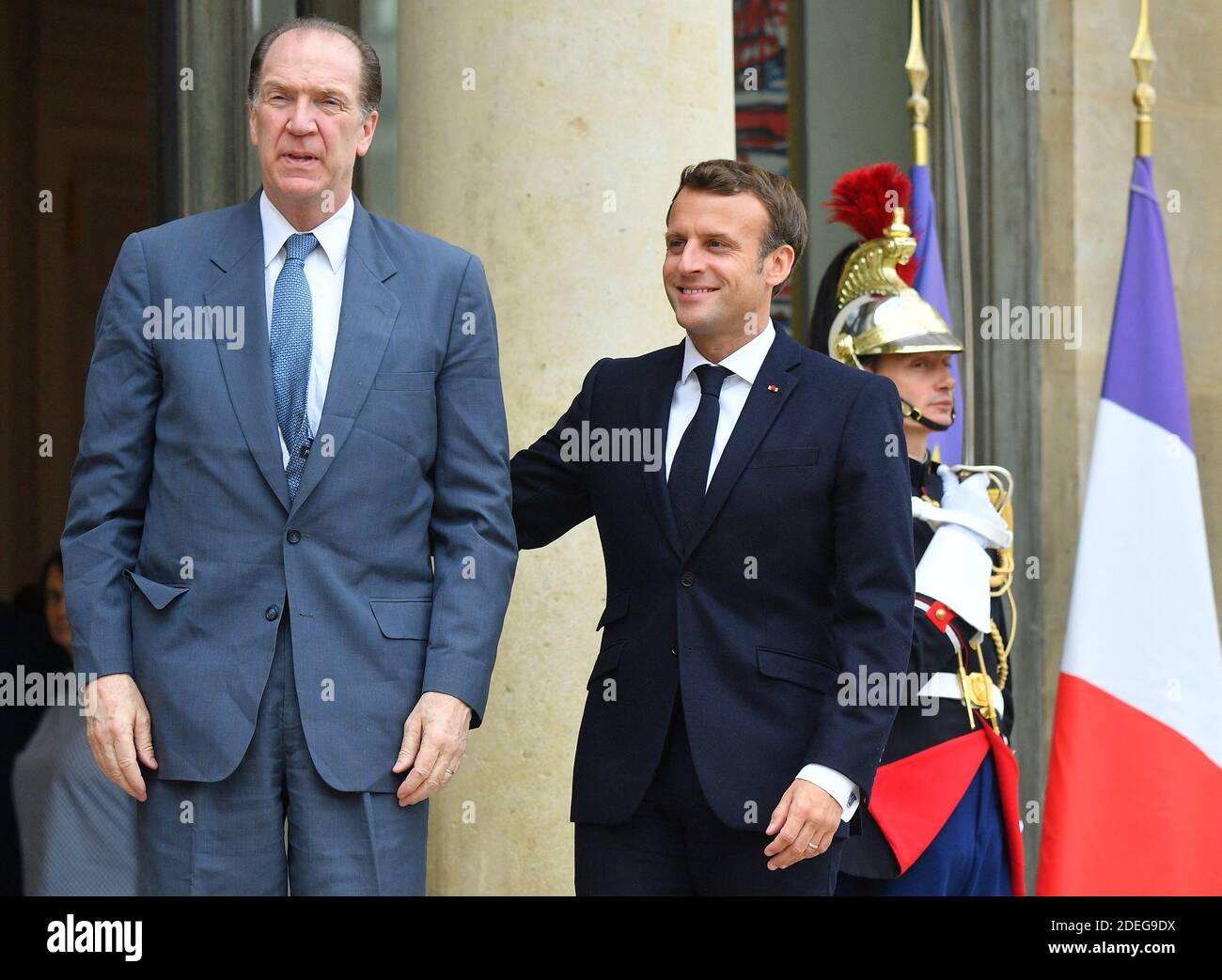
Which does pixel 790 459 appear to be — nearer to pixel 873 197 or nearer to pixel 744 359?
pixel 744 359

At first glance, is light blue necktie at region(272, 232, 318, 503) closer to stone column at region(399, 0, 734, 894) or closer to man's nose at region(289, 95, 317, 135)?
man's nose at region(289, 95, 317, 135)

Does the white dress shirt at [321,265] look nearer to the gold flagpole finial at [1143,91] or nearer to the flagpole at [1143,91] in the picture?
the flagpole at [1143,91]

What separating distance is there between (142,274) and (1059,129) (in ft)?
17.9

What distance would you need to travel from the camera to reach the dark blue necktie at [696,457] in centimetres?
322

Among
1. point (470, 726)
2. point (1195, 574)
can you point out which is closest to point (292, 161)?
point (470, 726)

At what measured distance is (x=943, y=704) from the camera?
15.6 feet

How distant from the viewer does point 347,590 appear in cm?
301

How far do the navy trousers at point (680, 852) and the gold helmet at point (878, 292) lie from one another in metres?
2.01

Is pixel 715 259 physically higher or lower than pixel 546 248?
lower

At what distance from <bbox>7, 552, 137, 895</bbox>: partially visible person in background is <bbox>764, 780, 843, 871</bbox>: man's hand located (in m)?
2.07

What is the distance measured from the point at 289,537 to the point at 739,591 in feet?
2.57

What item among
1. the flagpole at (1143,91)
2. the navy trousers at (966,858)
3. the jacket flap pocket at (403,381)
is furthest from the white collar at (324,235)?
the flagpole at (1143,91)

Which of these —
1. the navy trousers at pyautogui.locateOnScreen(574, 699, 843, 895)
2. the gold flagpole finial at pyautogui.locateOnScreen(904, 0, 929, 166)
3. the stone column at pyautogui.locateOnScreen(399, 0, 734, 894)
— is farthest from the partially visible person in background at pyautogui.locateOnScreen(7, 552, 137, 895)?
the gold flagpole finial at pyautogui.locateOnScreen(904, 0, 929, 166)

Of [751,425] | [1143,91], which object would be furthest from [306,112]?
[1143,91]
